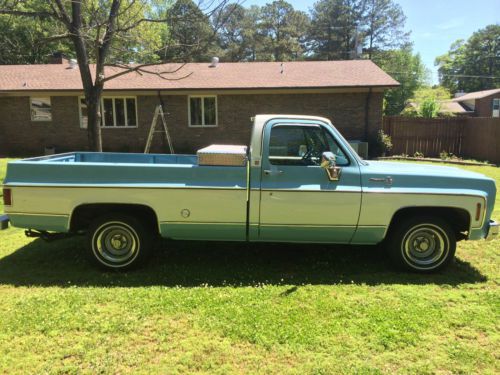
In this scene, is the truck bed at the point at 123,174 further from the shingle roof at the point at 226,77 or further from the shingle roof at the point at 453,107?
the shingle roof at the point at 453,107

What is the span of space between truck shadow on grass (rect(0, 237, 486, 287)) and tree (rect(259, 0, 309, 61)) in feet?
172

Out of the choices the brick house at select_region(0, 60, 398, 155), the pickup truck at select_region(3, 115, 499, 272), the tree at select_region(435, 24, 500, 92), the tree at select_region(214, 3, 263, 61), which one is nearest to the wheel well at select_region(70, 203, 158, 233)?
the pickup truck at select_region(3, 115, 499, 272)

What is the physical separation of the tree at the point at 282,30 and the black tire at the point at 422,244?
53022 mm

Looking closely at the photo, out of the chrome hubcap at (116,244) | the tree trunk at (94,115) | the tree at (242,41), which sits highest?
the tree at (242,41)

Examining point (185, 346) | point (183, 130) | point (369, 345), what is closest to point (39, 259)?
point (185, 346)

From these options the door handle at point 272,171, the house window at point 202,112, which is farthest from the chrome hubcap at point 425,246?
the house window at point 202,112

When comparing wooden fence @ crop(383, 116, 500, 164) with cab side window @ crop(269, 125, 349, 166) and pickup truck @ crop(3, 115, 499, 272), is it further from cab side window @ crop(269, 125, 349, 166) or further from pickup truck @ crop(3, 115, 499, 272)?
cab side window @ crop(269, 125, 349, 166)

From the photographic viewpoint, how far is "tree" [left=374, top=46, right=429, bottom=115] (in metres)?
54.3

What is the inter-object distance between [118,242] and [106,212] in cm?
39

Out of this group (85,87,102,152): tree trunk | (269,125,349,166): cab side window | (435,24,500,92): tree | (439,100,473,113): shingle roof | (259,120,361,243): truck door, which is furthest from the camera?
(435,24,500,92): tree

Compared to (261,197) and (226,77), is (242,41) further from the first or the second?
(261,197)

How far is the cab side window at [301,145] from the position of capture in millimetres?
4859

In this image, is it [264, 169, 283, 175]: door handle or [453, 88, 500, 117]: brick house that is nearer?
[264, 169, 283, 175]: door handle

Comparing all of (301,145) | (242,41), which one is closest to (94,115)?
(301,145)
